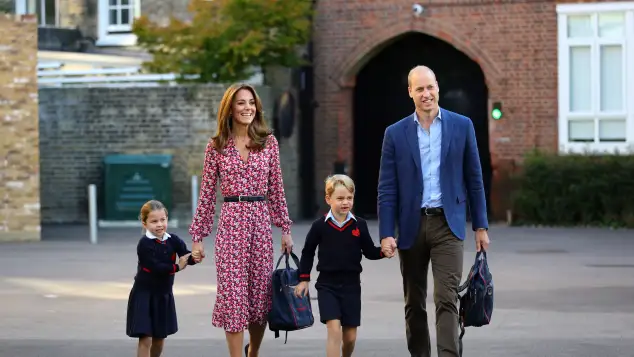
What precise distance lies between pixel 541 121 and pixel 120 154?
7.02m

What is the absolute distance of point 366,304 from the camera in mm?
13555

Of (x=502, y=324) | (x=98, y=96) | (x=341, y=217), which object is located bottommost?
(x=502, y=324)

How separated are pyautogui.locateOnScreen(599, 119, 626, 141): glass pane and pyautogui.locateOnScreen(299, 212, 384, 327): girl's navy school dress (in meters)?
16.0

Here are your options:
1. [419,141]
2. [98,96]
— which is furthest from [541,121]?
[419,141]

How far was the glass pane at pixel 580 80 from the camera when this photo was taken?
2469 cm

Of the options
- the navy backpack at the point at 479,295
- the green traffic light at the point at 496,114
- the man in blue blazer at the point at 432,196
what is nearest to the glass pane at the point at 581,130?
the green traffic light at the point at 496,114

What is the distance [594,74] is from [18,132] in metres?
9.31

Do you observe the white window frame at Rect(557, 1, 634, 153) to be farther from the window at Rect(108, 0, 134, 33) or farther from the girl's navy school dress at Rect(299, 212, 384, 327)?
the girl's navy school dress at Rect(299, 212, 384, 327)

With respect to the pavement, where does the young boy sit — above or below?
above

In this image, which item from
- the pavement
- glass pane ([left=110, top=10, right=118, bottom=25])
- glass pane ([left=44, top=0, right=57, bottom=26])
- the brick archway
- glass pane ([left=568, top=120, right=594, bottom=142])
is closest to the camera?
the pavement

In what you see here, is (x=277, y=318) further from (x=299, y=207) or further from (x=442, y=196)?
(x=299, y=207)

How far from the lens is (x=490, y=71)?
82.3 ft

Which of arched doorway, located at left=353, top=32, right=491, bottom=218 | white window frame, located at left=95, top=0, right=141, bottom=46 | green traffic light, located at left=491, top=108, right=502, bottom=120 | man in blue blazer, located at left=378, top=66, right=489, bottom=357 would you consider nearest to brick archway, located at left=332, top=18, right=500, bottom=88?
arched doorway, located at left=353, top=32, right=491, bottom=218

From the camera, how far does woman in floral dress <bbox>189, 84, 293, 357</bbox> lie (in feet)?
30.1
